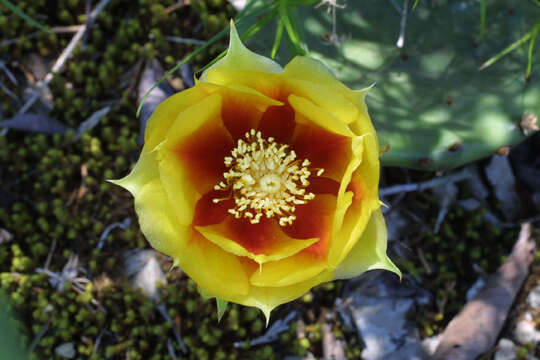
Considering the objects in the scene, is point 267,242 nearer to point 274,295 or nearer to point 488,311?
point 274,295

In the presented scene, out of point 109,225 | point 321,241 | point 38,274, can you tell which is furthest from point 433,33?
point 38,274

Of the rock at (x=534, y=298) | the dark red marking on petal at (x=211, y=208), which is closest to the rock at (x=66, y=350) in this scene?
the dark red marking on petal at (x=211, y=208)

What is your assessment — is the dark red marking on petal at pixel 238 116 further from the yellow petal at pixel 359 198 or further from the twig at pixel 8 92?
the twig at pixel 8 92

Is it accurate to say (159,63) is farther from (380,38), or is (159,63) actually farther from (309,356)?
(309,356)

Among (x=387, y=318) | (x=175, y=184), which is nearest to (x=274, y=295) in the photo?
(x=175, y=184)

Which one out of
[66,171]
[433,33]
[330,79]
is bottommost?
[66,171]

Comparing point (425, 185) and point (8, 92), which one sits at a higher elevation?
point (8, 92)

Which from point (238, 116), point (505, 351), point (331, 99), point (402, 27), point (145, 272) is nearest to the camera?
point (331, 99)
